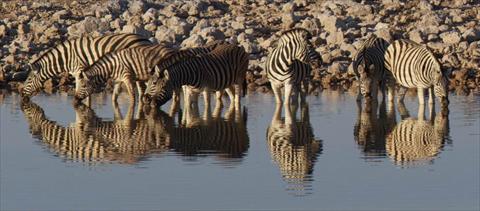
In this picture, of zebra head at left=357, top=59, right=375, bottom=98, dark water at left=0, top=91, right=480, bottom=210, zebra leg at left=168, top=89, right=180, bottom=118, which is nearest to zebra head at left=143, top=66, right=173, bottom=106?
zebra leg at left=168, top=89, right=180, bottom=118

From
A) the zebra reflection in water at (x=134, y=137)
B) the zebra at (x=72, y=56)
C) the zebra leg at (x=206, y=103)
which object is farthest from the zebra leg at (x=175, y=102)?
the zebra at (x=72, y=56)

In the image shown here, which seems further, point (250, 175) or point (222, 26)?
point (222, 26)

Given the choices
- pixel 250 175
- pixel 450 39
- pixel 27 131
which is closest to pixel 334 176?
pixel 250 175

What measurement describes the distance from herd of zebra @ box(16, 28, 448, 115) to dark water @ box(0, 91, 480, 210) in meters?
0.47

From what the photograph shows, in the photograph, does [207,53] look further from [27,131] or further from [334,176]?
[334,176]

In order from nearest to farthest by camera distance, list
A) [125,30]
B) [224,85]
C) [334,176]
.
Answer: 1. [334,176]
2. [224,85]
3. [125,30]

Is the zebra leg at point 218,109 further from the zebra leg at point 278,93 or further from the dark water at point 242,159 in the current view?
the zebra leg at point 278,93

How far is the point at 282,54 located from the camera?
88.9 feet

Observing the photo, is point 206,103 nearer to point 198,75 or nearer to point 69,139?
point 198,75

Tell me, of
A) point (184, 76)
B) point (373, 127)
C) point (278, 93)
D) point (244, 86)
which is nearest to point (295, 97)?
point (278, 93)

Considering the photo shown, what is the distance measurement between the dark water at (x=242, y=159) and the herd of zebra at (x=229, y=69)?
1.55ft

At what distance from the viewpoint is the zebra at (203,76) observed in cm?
2631

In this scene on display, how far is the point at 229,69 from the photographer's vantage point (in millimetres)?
27016

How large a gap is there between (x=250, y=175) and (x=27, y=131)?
5.93m
